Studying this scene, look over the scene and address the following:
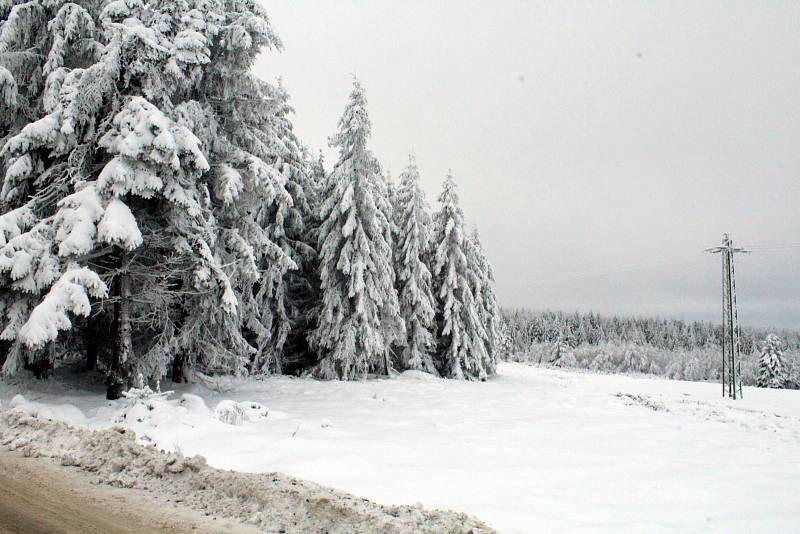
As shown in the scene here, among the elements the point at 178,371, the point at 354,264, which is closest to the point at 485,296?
the point at 354,264

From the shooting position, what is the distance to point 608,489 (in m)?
6.34

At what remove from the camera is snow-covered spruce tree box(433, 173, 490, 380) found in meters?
28.3

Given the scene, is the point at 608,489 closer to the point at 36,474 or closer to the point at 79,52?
the point at 36,474

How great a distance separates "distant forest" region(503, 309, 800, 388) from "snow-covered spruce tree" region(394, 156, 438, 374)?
63.7m

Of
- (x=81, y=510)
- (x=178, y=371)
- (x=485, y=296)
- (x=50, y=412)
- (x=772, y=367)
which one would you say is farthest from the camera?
(x=772, y=367)

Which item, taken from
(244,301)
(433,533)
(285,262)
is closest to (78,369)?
(244,301)

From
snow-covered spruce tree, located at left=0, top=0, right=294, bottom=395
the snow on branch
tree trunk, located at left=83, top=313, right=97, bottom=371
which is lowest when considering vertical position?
tree trunk, located at left=83, top=313, right=97, bottom=371

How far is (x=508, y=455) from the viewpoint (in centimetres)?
815

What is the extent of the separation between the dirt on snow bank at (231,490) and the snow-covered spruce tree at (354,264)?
48.2ft

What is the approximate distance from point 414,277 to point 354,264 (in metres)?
5.34

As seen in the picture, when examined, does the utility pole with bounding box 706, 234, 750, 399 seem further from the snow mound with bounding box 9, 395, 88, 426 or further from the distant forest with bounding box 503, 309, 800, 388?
the distant forest with bounding box 503, 309, 800, 388

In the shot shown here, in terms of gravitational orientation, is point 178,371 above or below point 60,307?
below

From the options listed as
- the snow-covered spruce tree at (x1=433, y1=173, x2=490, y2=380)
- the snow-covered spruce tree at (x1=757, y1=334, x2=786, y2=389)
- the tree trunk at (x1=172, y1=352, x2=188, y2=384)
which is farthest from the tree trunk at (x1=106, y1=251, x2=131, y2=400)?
the snow-covered spruce tree at (x1=757, y1=334, x2=786, y2=389)

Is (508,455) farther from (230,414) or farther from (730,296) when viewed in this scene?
(730,296)
